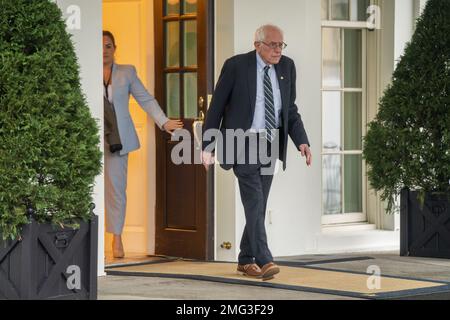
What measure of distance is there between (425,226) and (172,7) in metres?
2.91

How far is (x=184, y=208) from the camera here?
10.3m

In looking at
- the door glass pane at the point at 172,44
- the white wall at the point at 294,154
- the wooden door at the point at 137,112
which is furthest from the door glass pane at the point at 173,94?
the white wall at the point at 294,154

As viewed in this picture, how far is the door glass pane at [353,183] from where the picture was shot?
1159 cm

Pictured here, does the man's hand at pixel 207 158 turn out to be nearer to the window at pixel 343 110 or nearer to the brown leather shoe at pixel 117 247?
the brown leather shoe at pixel 117 247

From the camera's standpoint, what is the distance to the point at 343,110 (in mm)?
11523

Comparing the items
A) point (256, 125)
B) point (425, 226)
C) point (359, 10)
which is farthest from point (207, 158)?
point (359, 10)

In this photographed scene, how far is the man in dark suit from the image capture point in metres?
8.52

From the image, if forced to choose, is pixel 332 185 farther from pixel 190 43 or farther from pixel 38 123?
pixel 38 123

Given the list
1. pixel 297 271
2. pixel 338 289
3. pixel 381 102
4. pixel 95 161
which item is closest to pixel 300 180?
pixel 381 102

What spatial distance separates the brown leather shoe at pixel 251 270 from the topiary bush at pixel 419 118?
2139 millimetres

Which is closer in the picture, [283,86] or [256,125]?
[256,125]

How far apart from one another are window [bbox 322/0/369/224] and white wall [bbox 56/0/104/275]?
2.90 meters

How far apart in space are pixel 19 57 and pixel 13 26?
0.20 meters

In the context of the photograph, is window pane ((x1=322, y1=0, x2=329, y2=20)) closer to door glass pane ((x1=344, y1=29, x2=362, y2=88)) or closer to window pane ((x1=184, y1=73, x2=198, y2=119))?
door glass pane ((x1=344, y1=29, x2=362, y2=88))
